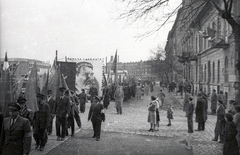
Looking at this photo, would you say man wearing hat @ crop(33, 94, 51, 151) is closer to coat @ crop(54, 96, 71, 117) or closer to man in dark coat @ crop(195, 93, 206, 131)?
coat @ crop(54, 96, 71, 117)

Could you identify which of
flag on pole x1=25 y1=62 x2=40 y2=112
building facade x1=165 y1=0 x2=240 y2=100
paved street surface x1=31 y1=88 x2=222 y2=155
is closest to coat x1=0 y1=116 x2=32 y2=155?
paved street surface x1=31 y1=88 x2=222 y2=155

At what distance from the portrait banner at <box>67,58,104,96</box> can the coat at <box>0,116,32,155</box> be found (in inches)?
671

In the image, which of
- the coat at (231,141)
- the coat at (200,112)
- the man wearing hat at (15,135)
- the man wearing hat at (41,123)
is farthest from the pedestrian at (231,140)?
the man wearing hat at (41,123)

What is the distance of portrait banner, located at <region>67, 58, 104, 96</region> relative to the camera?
2192cm

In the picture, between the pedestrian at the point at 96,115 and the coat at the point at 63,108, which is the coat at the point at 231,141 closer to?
the pedestrian at the point at 96,115

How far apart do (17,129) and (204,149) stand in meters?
5.36

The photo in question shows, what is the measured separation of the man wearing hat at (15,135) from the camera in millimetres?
4613

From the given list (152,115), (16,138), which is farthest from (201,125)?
(16,138)

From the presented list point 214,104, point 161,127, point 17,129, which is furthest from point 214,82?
point 17,129

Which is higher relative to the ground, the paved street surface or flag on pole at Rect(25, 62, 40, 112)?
flag on pole at Rect(25, 62, 40, 112)

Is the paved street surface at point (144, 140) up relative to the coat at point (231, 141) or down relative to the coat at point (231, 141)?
down

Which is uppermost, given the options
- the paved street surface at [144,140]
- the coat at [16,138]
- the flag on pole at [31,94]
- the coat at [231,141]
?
the flag on pole at [31,94]

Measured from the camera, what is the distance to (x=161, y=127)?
11.3 m

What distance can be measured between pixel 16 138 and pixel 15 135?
0.20 feet
